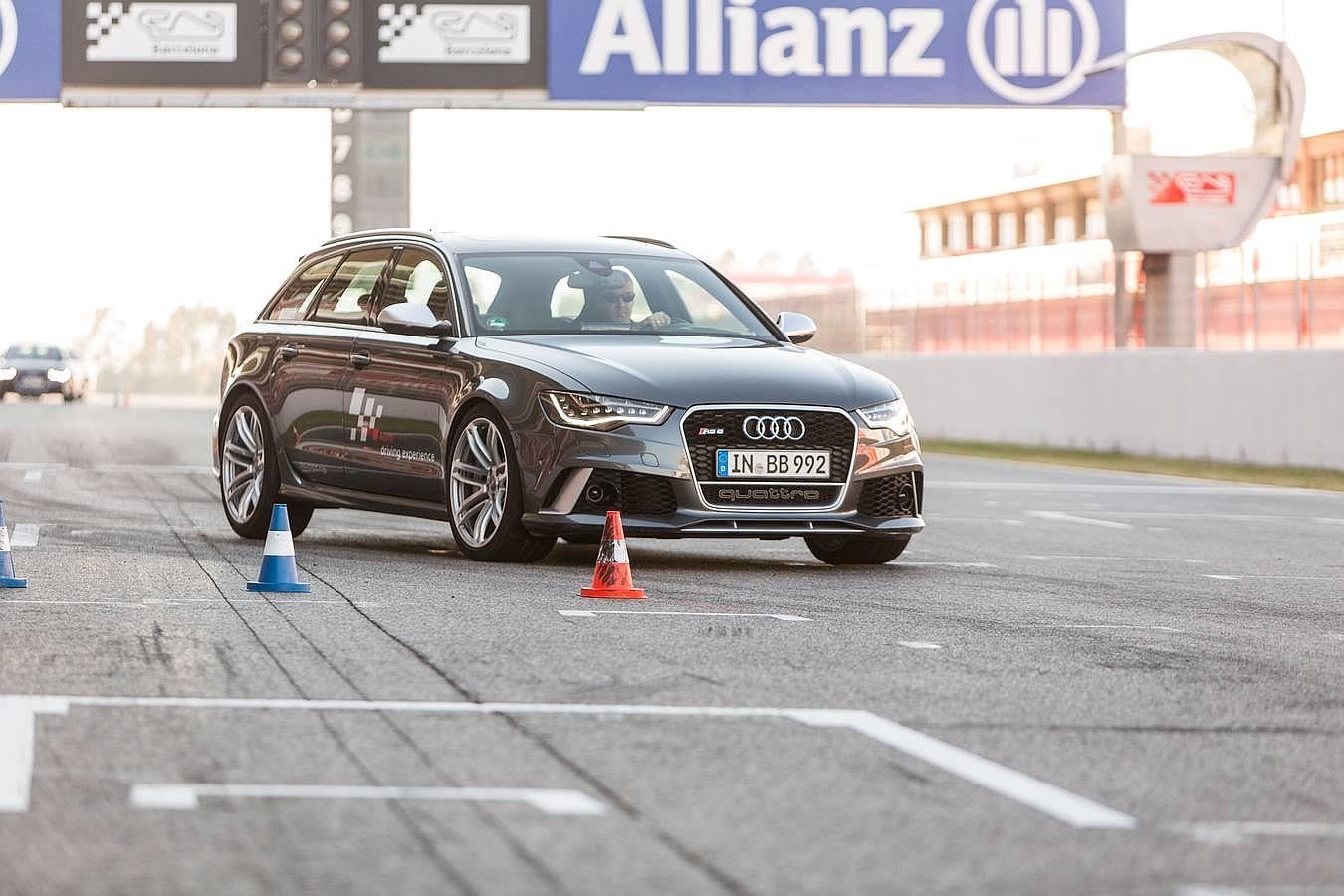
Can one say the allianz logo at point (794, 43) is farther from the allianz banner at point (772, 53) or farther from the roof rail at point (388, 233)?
the roof rail at point (388, 233)

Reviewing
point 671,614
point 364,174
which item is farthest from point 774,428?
point 364,174

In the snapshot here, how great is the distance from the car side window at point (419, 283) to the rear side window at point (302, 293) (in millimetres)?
627

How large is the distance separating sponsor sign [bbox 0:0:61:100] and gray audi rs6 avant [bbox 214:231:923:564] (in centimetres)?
2082

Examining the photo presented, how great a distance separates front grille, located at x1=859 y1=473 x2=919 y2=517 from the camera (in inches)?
446

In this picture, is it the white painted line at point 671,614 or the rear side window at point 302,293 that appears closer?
the white painted line at point 671,614

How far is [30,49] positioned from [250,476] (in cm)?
2169

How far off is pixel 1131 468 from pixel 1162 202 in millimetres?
7291

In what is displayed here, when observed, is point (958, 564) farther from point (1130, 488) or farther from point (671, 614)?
point (1130, 488)

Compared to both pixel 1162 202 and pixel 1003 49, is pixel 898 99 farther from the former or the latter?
pixel 1162 202

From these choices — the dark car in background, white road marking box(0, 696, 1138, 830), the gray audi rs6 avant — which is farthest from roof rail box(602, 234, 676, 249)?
the dark car in background

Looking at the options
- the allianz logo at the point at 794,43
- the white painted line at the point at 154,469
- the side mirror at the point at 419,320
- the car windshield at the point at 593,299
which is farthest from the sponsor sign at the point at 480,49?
the side mirror at the point at 419,320

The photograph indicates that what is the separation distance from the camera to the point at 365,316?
1266 cm

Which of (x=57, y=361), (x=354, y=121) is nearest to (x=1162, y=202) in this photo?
(x=57, y=361)

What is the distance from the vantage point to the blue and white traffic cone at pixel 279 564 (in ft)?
31.7
